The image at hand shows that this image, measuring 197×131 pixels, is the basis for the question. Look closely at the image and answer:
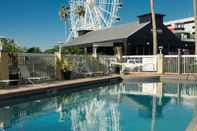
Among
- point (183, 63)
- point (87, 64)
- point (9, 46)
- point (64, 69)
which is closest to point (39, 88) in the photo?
point (9, 46)

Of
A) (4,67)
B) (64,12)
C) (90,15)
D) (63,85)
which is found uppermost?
(64,12)

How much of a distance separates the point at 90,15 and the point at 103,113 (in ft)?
115

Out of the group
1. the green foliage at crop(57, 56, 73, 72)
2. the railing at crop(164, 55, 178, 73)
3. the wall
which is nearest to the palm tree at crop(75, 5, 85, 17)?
the railing at crop(164, 55, 178, 73)

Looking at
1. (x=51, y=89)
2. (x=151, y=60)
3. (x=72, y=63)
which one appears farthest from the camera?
(x=151, y=60)

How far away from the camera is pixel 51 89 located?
1378 cm

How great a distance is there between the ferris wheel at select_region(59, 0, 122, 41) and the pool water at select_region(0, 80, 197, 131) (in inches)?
1114

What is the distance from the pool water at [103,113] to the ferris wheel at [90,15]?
2830 cm

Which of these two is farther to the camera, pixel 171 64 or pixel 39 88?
pixel 171 64

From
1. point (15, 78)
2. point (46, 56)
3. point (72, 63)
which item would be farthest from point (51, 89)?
point (72, 63)

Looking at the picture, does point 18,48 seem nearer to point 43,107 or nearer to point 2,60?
point 2,60

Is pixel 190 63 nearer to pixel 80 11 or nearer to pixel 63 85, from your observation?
pixel 63 85

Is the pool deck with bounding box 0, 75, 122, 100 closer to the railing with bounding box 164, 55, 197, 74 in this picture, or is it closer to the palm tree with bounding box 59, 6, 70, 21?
the railing with bounding box 164, 55, 197, 74

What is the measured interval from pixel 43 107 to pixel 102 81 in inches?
293

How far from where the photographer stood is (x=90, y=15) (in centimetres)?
4378
